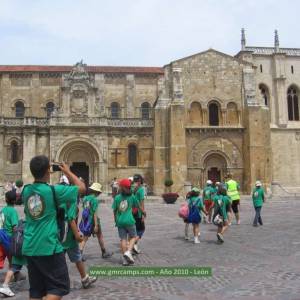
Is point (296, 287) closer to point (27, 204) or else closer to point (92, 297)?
point (92, 297)

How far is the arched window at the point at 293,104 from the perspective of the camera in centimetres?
4281

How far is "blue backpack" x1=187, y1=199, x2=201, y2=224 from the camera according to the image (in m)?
11.5

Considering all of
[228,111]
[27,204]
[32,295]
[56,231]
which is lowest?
[32,295]

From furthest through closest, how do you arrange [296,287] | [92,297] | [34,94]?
[34,94]
[296,287]
[92,297]

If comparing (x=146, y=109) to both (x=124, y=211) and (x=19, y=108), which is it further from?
(x=124, y=211)

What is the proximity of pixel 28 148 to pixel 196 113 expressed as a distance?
47.1ft

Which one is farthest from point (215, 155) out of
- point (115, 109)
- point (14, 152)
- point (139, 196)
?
point (139, 196)

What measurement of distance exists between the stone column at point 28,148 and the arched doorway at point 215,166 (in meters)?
14.4

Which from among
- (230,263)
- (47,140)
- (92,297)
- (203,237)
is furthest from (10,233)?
(47,140)

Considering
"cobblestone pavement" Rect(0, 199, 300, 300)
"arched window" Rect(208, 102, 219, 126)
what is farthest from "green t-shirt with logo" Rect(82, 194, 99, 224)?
"arched window" Rect(208, 102, 219, 126)

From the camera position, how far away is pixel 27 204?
4.35 meters

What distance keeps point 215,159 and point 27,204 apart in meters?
32.9

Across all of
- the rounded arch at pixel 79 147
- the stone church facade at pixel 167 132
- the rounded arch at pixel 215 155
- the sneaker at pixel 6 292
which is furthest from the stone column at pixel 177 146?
the sneaker at pixel 6 292

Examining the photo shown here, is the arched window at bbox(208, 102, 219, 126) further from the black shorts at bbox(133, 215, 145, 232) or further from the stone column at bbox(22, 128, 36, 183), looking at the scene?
the black shorts at bbox(133, 215, 145, 232)
